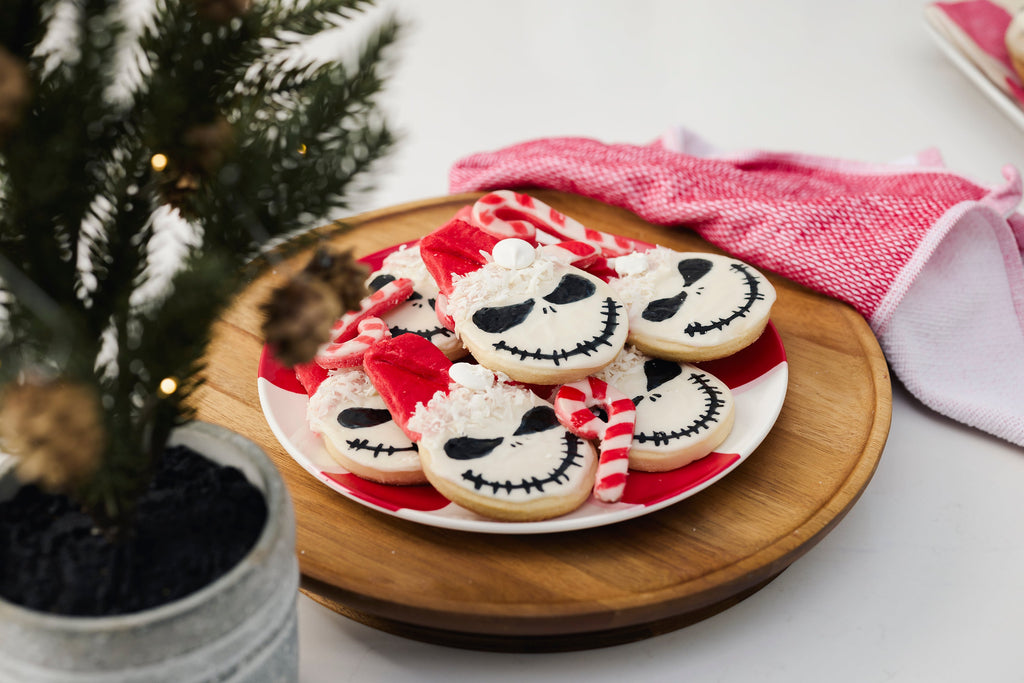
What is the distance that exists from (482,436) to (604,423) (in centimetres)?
16

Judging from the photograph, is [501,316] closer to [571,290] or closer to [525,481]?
[571,290]

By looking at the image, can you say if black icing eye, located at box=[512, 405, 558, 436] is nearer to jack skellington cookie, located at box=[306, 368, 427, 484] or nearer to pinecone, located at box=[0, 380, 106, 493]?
jack skellington cookie, located at box=[306, 368, 427, 484]

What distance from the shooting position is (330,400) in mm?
1206

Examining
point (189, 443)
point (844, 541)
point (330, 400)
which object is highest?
point (189, 443)

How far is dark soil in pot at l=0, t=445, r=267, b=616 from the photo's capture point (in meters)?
0.77

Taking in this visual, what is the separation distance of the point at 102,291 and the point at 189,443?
0.20 m

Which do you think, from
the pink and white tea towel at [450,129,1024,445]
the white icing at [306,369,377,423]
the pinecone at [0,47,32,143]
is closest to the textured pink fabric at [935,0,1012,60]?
the pink and white tea towel at [450,129,1024,445]

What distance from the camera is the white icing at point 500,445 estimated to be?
1.08 meters

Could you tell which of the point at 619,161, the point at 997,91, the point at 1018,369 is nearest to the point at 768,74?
the point at 997,91

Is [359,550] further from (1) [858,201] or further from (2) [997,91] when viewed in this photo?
(2) [997,91]

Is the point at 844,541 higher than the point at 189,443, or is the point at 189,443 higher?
the point at 189,443

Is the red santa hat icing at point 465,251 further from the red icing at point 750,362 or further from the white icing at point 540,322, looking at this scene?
→ the red icing at point 750,362

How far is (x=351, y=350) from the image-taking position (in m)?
1.25

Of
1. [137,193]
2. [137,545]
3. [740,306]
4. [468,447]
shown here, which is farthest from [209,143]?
[740,306]
